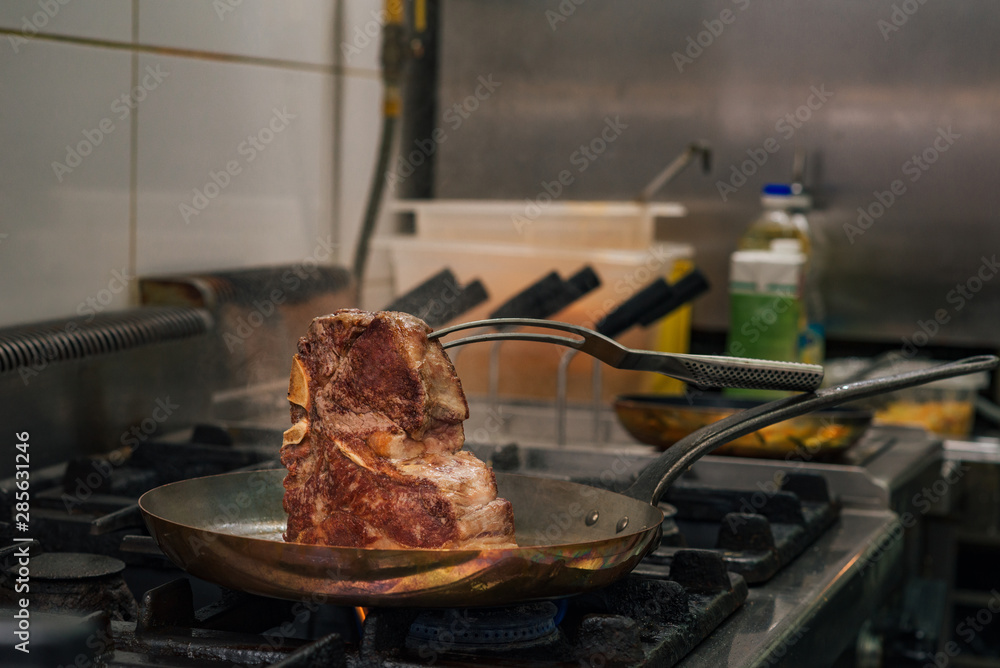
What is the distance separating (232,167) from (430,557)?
3.82ft

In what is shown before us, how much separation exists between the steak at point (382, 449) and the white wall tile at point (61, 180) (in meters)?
0.57

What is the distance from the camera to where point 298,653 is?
2.06 ft

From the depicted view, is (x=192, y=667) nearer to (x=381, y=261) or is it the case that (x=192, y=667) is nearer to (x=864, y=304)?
(x=381, y=261)

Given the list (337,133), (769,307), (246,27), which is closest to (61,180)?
(246,27)

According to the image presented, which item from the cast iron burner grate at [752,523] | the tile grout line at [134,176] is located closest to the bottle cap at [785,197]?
Answer: the cast iron burner grate at [752,523]

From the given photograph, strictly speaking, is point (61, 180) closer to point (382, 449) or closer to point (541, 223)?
point (382, 449)

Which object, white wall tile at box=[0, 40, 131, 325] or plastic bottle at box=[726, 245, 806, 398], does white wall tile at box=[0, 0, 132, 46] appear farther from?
plastic bottle at box=[726, 245, 806, 398]

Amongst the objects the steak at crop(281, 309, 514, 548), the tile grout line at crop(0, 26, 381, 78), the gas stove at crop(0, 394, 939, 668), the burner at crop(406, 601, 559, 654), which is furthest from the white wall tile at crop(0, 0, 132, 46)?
the burner at crop(406, 601, 559, 654)

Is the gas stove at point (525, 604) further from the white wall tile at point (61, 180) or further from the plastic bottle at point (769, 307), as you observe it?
the plastic bottle at point (769, 307)

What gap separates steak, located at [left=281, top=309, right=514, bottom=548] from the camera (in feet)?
2.60

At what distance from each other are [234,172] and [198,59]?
0.19m

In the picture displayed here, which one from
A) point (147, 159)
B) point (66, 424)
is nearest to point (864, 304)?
point (147, 159)

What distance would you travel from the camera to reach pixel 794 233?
6.77 ft

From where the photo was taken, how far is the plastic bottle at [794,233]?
2017mm
